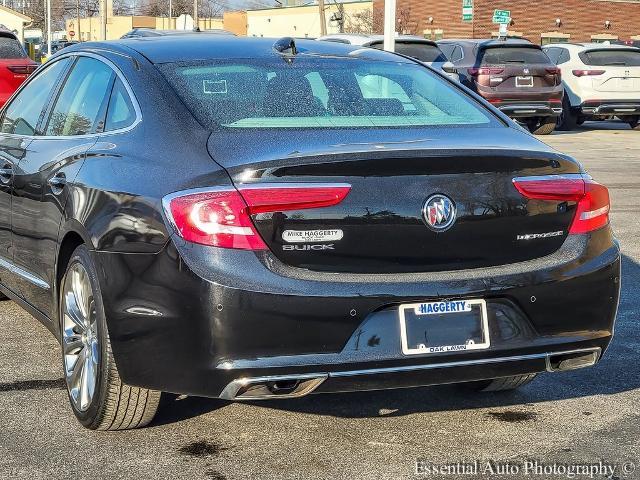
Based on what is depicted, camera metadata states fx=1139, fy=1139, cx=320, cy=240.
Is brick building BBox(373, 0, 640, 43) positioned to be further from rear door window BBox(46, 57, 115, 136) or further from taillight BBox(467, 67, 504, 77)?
rear door window BBox(46, 57, 115, 136)

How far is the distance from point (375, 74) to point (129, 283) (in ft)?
5.41

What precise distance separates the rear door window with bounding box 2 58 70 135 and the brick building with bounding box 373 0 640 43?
155 feet

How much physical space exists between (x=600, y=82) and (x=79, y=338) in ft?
65.3

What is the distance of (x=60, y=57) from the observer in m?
5.75

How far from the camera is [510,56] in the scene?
2195 centimetres

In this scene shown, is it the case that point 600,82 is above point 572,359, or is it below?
above

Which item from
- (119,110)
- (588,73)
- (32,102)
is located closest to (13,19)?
(588,73)

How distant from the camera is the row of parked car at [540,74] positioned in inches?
848

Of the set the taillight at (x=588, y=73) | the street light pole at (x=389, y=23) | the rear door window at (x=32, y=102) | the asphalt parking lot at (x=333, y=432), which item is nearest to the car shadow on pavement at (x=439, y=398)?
the asphalt parking lot at (x=333, y=432)

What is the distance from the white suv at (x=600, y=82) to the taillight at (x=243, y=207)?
2021 centimetres

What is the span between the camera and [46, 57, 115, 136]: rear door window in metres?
4.95

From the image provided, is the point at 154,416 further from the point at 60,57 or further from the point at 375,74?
the point at 60,57

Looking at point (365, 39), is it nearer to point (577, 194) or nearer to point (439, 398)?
point (439, 398)

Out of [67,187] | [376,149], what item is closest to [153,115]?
[67,187]
